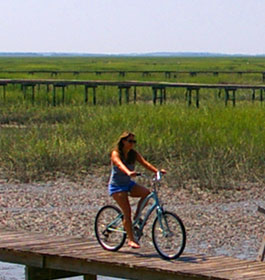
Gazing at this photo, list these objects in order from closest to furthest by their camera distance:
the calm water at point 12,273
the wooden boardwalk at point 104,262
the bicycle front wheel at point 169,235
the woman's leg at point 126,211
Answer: the wooden boardwalk at point 104,262 → the bicycle front wheel at point 169,235 → the woman's leg at point 126,211 → the calm water at point 12,273

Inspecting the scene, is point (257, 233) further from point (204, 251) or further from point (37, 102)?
point (37, 102)

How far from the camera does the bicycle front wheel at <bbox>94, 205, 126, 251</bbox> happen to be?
394 inches

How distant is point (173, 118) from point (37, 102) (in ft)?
48.4

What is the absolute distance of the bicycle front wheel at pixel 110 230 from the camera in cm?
1000

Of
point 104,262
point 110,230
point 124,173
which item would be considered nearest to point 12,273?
point 110,230

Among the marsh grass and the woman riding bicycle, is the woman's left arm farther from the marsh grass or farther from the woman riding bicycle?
the marsh grass

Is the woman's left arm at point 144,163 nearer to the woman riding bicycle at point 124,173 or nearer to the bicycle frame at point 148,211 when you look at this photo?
the woman riding bicycle at point 124,173

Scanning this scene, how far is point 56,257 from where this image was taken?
385 inches

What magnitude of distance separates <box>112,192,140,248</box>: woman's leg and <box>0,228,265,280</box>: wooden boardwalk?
144 mm

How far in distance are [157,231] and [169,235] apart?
0.66 feet

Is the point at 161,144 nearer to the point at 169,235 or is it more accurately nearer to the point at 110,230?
the point at 110,230

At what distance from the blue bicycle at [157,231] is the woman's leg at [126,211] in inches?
2.9

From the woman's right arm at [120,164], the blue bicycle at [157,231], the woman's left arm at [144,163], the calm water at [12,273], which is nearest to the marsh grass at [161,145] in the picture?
the calm water at [12,273]

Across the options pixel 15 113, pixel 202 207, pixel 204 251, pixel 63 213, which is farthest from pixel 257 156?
pixel 15 113
